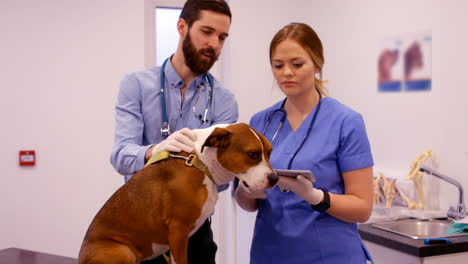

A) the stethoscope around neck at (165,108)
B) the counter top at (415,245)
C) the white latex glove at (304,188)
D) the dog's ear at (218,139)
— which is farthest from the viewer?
the counter top at (415,245)

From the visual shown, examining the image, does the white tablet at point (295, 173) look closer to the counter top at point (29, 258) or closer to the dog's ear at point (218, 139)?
the dog's ear at point (218, 139)

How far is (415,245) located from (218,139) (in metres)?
1.46

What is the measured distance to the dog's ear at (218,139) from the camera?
Result: 4.63ft

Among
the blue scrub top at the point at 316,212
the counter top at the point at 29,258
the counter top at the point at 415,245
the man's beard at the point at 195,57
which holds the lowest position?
the counter top at the point at 415,245

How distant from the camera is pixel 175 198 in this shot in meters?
1.43

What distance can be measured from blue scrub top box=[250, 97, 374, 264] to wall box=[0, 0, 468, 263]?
1.97 meters

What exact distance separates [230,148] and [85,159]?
2947 millimetres

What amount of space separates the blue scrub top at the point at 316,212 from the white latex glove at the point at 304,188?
0.13 m

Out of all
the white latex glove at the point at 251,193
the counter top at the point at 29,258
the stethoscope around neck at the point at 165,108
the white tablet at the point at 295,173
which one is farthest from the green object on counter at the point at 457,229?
the counter top at the point at 29,258

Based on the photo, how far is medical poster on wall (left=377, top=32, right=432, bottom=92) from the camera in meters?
3.22

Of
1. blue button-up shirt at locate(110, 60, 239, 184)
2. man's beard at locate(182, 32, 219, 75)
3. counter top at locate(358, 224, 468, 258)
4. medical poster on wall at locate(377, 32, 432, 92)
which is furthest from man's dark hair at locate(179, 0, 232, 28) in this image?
medical poster on wall at locate(377, 32, 432, 92)

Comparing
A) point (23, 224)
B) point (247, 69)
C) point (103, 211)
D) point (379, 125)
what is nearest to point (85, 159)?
point (23, 224)

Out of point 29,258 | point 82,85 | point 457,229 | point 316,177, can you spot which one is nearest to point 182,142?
point 316,177

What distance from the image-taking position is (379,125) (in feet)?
11.8
